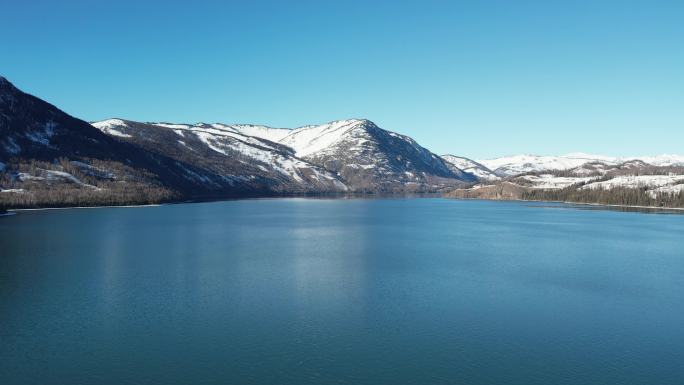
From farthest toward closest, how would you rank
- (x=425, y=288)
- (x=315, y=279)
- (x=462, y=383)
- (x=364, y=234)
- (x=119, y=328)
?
(x=364, y=234), (x=315, y=279), (x=425, y=288), (x=119, y=328), (x=462, y=383)

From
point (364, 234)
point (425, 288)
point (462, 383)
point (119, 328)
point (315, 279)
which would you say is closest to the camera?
point (462, 383)

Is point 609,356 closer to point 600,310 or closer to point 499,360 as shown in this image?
point 499,360

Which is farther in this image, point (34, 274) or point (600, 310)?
point (34, 274)

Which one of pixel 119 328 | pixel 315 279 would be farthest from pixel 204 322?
pixel 315 279

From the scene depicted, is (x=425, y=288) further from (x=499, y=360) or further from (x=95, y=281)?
(x=95, y=281)

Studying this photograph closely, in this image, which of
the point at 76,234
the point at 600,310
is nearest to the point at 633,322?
the point at 600,310

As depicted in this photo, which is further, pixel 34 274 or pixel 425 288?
pixel 34 274
